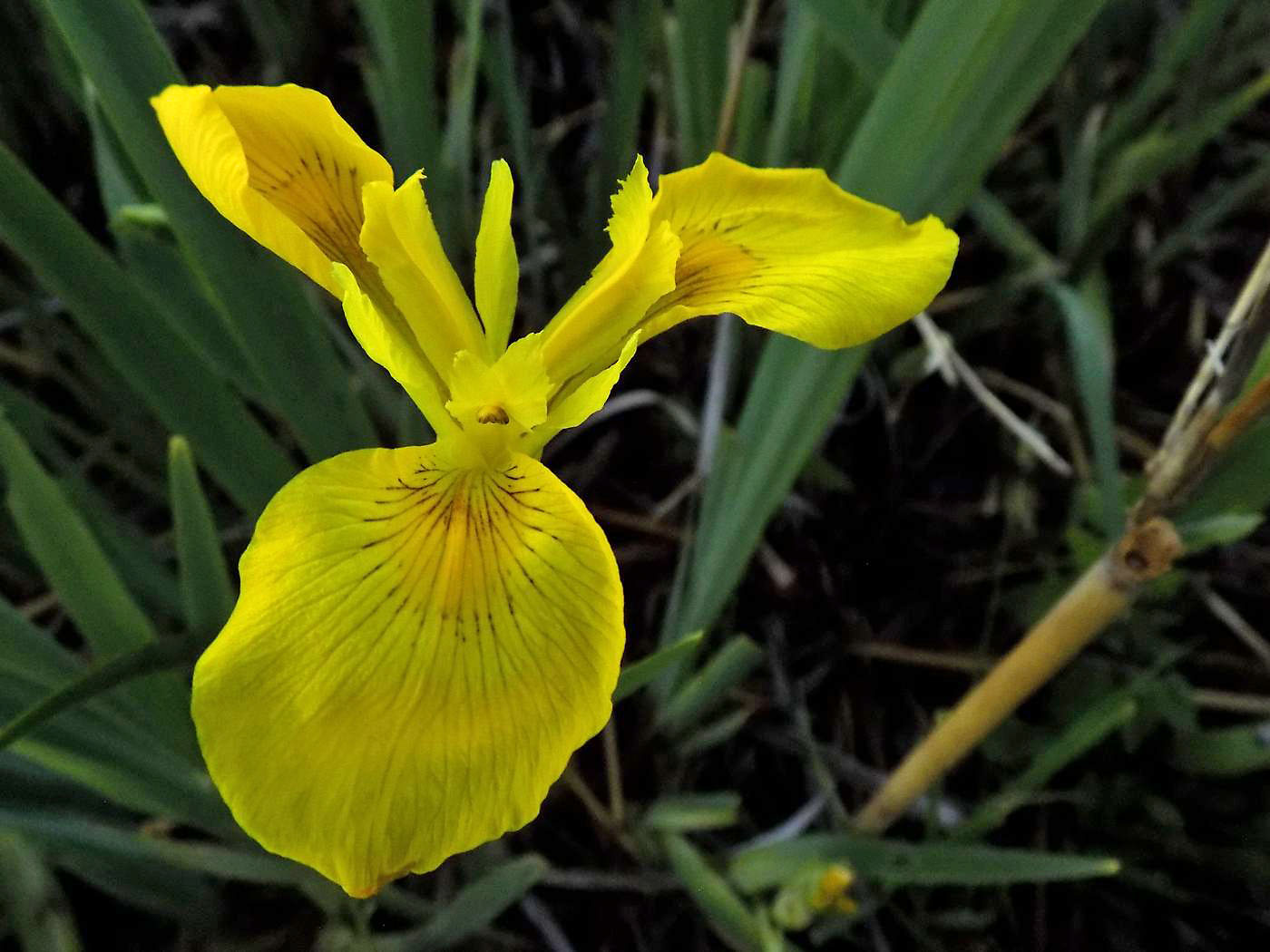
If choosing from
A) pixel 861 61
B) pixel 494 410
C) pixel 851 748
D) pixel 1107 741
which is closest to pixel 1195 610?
pixel 1107 741

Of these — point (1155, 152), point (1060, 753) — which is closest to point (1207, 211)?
point (1155, 152)

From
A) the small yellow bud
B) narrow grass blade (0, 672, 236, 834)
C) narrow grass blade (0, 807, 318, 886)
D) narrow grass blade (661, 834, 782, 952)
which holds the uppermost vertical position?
narrow grass blade (0, 672, 236, 834)

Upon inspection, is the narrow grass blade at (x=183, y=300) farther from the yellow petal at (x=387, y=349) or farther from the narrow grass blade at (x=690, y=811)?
the narrow grass blade at (x=690, y=811)

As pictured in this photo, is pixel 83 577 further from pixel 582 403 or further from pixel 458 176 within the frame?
pixel 458 176

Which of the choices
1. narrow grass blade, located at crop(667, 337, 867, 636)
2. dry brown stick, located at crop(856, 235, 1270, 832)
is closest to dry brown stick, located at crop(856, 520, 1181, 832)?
dry brown stick, located at crop(856, 235, 1270, 832)

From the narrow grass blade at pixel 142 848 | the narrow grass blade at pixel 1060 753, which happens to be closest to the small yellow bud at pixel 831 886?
the narrow grass blade at pixel 1060 753

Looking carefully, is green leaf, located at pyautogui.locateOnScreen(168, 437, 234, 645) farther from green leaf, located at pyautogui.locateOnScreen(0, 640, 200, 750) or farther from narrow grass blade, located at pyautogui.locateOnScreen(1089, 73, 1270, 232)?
narrow grass blade, located at pyautogui.locateOnScreen(1089, 73, 1270, 232)
